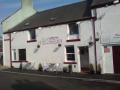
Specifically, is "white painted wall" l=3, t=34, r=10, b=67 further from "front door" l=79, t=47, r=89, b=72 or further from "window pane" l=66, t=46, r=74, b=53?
"front door" l=79, t=47, r=89, b=72

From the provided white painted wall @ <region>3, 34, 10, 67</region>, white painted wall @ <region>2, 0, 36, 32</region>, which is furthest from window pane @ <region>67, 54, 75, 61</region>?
white painted wall @ <region>2, 0, 36, 32</region>

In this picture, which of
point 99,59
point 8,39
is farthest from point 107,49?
point 8,39

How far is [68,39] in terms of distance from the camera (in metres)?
30.3

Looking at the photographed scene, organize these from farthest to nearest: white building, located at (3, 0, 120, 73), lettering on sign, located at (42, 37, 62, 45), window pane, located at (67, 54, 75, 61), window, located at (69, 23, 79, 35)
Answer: lettering on sign, located at (42, 37, 62, 45) → window pane, located at (67, 54, 75, 61) → window, located at (69, 23, 79, 35) → white building, located at (3, 0, 120, 73)

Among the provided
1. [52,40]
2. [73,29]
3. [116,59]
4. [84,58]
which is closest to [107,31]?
[116,59]

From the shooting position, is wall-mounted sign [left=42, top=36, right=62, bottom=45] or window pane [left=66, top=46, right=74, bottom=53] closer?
window pane [left=66, top=46, right=74, bottom=53]

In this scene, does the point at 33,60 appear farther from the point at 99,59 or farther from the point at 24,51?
the point at 99,59

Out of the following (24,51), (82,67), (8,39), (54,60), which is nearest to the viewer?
(82,67)

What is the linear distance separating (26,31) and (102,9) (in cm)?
1215

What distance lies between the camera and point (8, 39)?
40.4 metres

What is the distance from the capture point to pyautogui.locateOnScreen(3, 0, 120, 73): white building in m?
26.2

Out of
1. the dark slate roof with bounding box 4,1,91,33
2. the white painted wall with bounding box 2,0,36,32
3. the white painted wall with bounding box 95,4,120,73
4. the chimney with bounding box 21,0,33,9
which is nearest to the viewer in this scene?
the white painted wall with bounding box 95,4,120,73

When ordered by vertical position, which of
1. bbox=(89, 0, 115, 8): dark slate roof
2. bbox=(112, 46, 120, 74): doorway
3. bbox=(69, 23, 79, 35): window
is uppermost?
bbox=(89, 0, 115, 8): dark slate roof

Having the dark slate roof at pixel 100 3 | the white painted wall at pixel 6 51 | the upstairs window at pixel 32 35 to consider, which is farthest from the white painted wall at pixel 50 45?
the white painted wall at pixel 6 51
